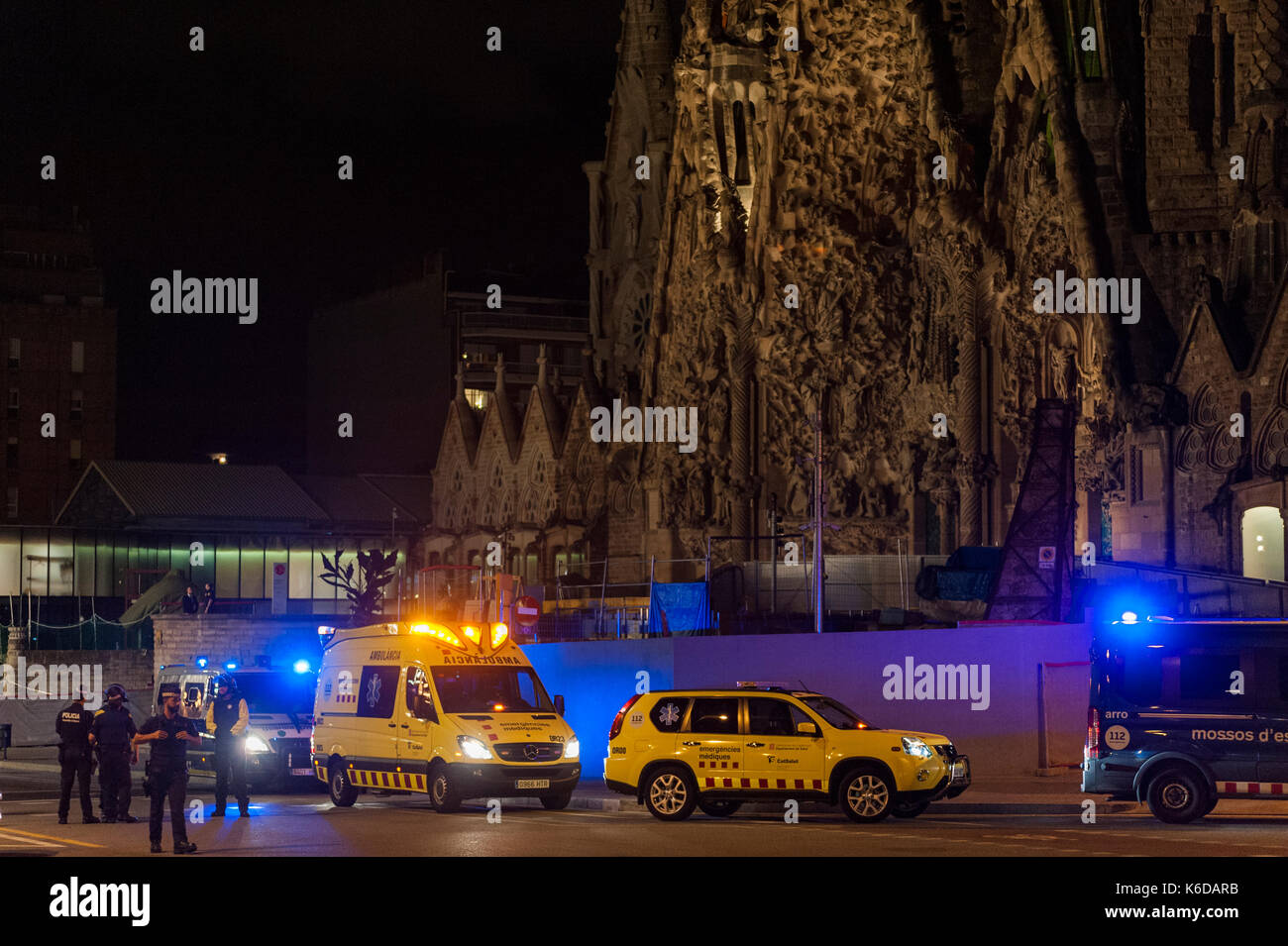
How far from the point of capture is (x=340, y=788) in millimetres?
28672

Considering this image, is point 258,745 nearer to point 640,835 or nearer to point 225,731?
point 225,731

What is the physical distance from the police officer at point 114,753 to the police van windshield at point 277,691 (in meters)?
9.93

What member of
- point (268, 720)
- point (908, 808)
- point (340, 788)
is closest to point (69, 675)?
point (268, 720)

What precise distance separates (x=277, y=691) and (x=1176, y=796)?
1863 cm

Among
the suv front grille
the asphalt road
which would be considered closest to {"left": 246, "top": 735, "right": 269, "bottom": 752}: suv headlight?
the asphalt road

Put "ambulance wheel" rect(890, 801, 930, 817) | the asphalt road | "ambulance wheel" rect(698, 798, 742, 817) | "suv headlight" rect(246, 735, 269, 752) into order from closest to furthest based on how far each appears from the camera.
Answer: the asphalt road, "ambulance wheel" rect(890, 801, 930, 817), "ambulance wheel" rect(698, 798, 742, 817), "suv headlight" rect(246, 735, 269, 752)

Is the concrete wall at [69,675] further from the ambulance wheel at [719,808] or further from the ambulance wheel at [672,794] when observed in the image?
the ambulance wheel at [672,794]

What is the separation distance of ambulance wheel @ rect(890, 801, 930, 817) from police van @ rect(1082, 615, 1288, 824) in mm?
2254

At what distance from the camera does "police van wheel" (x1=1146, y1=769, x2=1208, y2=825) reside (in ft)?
79.0

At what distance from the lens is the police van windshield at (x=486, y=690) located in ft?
89.5

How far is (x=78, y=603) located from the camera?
264 feet

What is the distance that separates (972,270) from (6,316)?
76.3 m

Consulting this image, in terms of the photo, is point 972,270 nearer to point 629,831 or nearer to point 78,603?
point 629,831

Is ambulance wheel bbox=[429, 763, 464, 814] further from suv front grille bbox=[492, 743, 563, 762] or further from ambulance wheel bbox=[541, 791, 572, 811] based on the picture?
ambulance wheel bbox=[541, 791, 572, 811]
